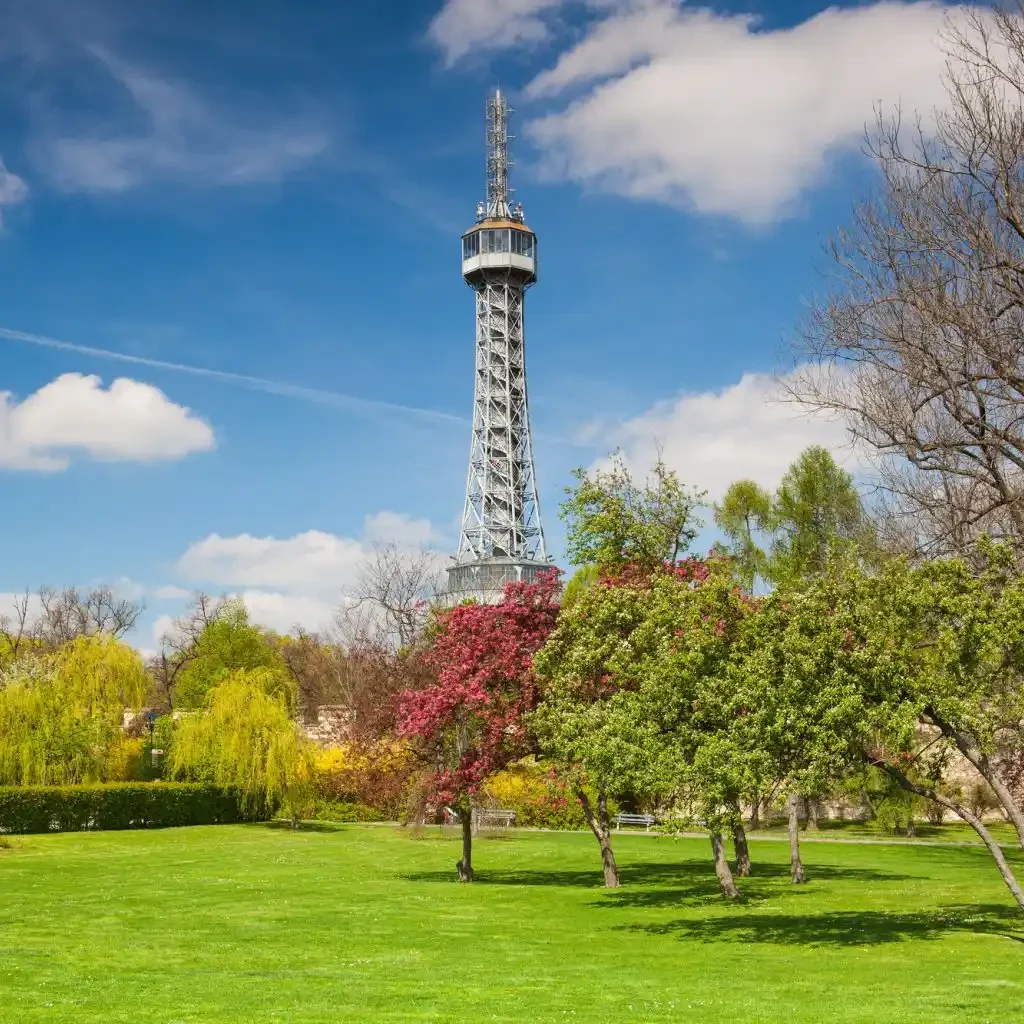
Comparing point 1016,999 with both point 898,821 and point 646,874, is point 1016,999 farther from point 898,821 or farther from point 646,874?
point 898,821

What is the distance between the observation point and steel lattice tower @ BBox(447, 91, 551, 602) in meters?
109

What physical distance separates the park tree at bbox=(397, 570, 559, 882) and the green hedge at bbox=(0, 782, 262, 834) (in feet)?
69.9

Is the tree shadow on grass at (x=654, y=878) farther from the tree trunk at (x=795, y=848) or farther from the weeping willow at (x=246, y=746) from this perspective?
the weeping willow at (x=246, y=746)

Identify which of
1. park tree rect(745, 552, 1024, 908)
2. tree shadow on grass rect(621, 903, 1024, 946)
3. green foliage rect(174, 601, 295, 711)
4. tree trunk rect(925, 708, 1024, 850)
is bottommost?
tree shadow on grass rect(621, 903, 1024, 946)

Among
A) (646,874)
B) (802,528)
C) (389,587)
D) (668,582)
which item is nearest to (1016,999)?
(668,582)

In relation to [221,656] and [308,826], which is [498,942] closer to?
[308,826]

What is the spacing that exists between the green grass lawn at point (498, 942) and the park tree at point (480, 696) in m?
2.72

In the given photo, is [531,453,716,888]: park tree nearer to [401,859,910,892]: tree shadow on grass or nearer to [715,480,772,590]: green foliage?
[401,859,910,892]: tree shadow on grass

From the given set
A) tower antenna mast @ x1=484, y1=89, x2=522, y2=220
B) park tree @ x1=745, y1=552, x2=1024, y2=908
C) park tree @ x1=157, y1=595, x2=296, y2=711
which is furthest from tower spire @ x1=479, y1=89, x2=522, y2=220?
park tree @ x1=745, y1=552, x2=1024, y2=908

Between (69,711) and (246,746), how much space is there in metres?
6.76

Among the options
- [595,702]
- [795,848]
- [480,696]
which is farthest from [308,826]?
[595,702]

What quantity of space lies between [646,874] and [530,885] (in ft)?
13.7

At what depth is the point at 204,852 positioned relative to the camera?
3588 cm

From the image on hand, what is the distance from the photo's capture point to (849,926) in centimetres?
1950
